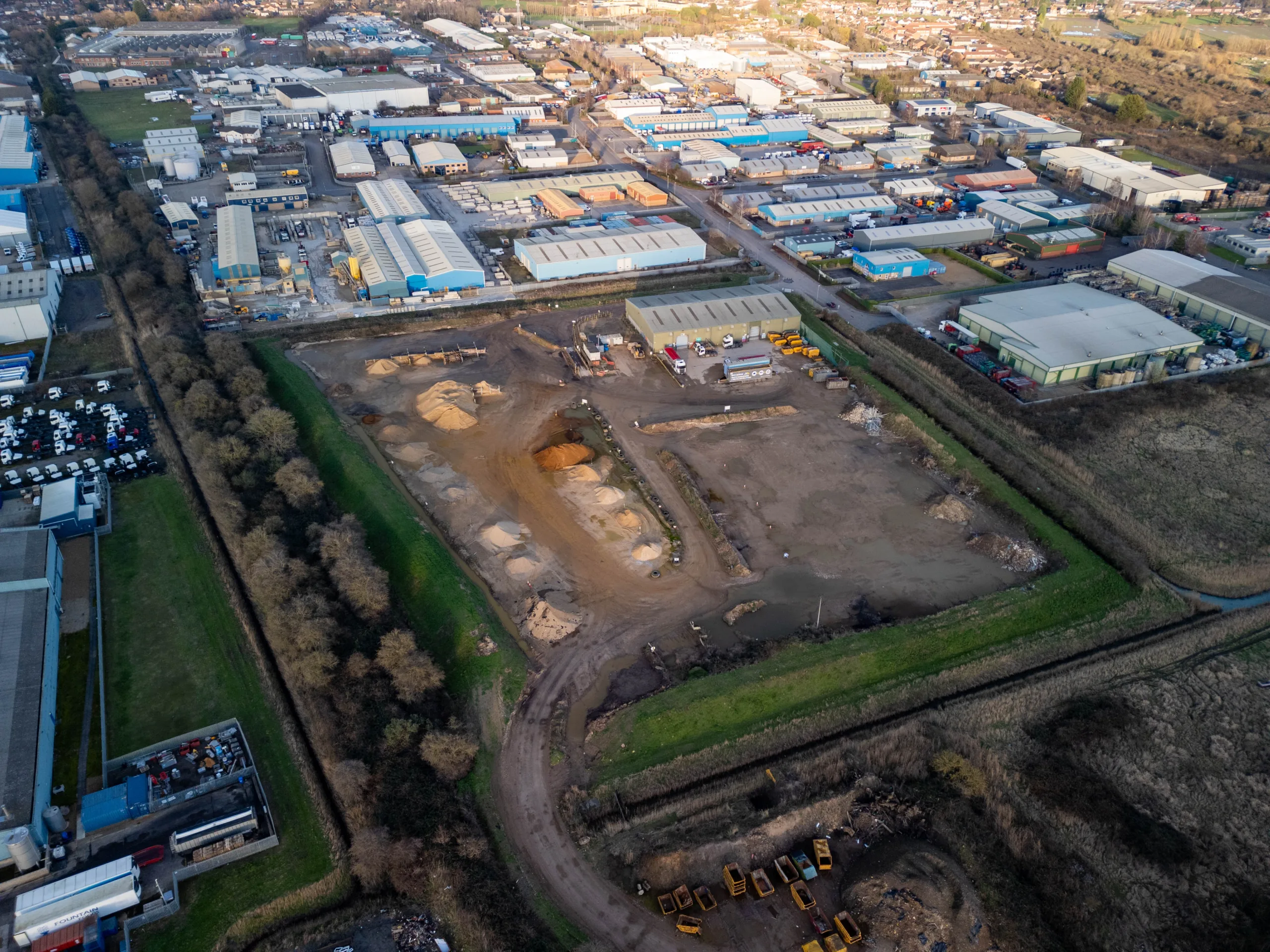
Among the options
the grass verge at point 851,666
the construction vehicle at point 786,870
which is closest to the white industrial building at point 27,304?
the grass verge at point 851,666

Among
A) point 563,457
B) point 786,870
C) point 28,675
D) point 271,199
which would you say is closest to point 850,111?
point 271,199

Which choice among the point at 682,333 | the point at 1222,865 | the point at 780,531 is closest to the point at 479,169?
the point at 682,333

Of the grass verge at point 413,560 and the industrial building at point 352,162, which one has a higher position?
the industrial building at point 352,162

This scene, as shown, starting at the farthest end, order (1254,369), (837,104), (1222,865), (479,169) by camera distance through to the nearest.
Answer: (837,104) → (479,169) → (1254,369) → (1222,865)

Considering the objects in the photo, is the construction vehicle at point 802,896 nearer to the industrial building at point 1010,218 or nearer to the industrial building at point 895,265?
the industrial building at point 895,265

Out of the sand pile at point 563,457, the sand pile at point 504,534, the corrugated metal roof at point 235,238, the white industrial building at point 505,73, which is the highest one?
the white industrial building at point 505,73

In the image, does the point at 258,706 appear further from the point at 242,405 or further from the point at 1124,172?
the point at 1124,172

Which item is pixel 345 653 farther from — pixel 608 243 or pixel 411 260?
pixel 608 243
